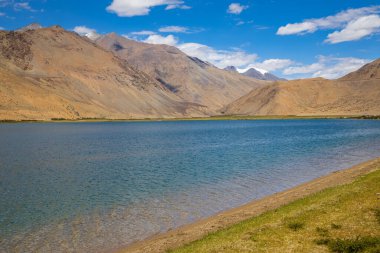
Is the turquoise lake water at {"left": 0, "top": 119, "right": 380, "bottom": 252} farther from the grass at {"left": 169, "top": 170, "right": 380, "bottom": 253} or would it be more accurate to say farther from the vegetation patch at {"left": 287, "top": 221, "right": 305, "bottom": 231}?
the vegetation patch at {"left": 287, "top": 221, "right": 305, "bottom": 231}

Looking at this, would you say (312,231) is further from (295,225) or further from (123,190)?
(123,190)

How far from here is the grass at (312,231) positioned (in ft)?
50.9

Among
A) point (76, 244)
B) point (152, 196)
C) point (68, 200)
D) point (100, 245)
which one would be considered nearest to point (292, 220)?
point (100, 245)

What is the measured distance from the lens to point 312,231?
57.3 feet

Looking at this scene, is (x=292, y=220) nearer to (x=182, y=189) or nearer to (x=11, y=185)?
(x=182, y=189)

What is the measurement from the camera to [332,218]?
19062 mm

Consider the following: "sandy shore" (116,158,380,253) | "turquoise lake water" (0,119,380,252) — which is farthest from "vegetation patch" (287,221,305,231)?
"turquoise lake water" (0,119,380,252)

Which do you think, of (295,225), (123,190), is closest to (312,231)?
(295,225)

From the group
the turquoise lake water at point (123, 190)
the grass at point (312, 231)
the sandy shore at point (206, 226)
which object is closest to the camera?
the grass at point (312, 231)

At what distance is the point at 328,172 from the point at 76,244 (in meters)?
34.3

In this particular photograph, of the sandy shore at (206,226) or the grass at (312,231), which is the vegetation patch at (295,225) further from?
the sandy shore at (206,226)

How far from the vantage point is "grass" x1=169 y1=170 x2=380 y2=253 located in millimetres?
15508

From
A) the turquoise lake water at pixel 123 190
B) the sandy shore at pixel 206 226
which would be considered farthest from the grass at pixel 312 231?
the turquoise lake water at pixel 123 190

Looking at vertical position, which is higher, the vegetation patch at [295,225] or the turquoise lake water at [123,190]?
the vegetation patch at [295,225]
